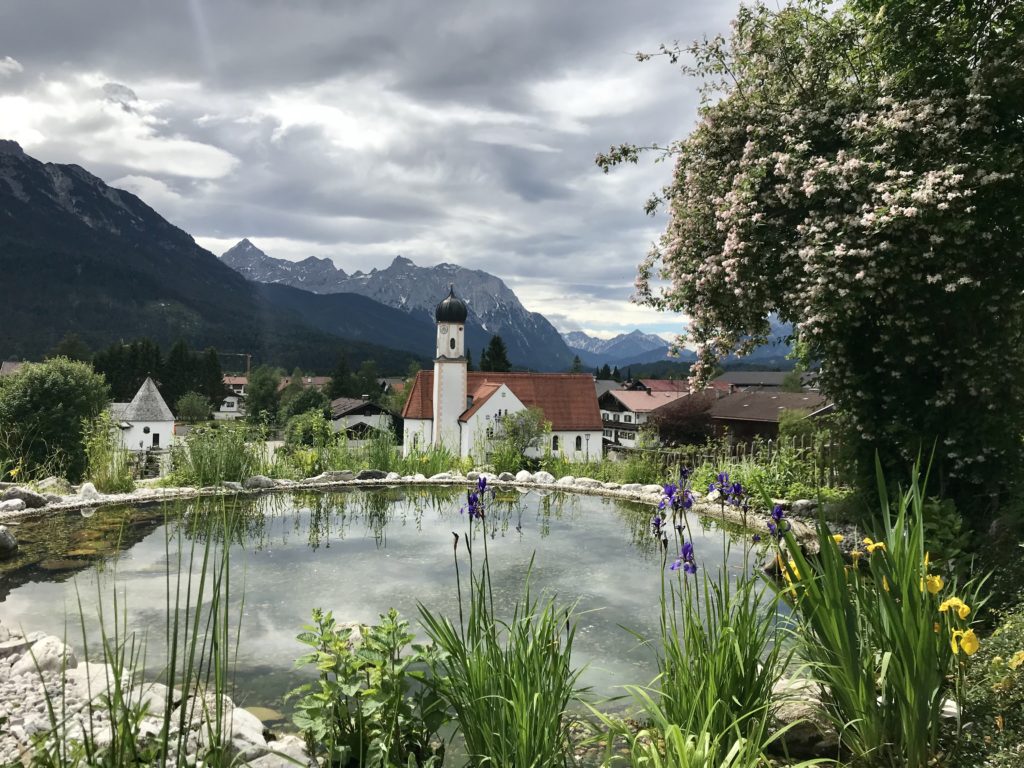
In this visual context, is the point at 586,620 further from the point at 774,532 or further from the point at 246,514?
the point at 246,514

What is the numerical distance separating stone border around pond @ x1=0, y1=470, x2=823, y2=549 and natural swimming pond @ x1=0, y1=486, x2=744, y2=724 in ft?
1.46

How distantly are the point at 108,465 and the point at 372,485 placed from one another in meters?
3.92

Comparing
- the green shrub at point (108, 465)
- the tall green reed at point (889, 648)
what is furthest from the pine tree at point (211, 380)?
the tall green reed at point (889, 648)

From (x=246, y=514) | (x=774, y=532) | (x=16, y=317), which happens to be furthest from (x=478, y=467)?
(x=16, y=317)

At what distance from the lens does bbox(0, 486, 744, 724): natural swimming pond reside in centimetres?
394

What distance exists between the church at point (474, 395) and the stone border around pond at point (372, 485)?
Result: 64.8ft

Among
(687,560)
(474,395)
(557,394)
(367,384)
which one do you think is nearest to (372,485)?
(687,560)

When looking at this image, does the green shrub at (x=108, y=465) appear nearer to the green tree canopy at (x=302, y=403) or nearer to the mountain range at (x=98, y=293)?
the green tree canopy at (x=302, y=403)

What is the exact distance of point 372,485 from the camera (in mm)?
10523

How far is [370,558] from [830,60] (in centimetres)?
731

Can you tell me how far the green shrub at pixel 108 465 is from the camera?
926cm

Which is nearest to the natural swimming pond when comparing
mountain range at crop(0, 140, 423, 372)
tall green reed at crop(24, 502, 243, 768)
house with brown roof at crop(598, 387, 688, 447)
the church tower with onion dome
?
tall green reed at crop(24, 502, 243, 768)

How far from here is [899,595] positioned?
239 cm

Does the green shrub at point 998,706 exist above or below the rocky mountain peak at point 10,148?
below
